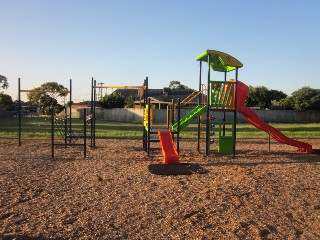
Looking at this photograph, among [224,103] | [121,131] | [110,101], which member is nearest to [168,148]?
[224,103]

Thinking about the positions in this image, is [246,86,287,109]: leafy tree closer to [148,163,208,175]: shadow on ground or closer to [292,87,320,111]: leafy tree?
[292,87,320,111]: leafy tree

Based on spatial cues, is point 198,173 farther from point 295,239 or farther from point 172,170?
point 295,239

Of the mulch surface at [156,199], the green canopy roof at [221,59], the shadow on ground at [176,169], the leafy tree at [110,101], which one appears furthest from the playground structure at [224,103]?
the leafy tree at [110,101]

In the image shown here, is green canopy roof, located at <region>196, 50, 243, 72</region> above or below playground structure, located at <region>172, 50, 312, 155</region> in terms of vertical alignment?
above

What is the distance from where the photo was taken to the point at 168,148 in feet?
37.3

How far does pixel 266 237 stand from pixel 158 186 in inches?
124

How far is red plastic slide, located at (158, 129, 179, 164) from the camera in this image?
1073 cm

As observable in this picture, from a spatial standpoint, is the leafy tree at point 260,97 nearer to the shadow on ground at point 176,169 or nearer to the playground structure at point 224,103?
the playground structure at point 224,103

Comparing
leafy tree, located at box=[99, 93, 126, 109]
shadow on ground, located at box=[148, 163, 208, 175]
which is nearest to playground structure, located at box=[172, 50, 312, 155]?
shadow on ground, located at box=[148, 163, 208, 175]

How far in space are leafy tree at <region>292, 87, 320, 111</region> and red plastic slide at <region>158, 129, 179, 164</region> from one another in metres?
42.9

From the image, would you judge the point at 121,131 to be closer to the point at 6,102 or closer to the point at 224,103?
the point at 224,103

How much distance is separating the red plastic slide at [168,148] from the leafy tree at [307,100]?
4294 cm

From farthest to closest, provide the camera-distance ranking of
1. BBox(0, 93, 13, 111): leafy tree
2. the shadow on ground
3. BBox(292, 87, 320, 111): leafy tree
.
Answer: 1. BBox(0, 93, 13, 111): leafy tree
2. BBox(292, 87, 320, 111): leafy tree
3. the shadow on ground

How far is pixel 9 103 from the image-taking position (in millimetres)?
57625
